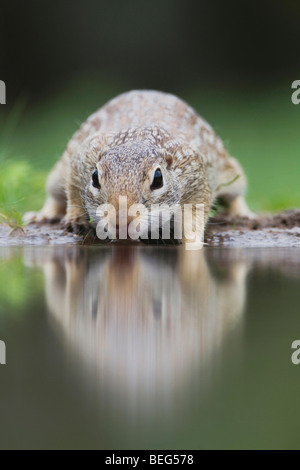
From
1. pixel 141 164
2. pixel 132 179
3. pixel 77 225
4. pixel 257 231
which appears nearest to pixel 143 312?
pixel 132 179

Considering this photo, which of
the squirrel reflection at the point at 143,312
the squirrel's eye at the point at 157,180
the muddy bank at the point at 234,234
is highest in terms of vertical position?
the squirrel's eye at the point at 157,180

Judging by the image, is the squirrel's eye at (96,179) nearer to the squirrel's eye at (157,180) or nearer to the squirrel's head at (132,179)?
the squirrel's head at (132,179)

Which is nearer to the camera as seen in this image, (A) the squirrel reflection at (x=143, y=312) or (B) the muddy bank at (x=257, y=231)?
(A) the squirrel reflection at (x=143, y=312)

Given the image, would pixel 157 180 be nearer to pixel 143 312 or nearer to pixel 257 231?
pixel 257 231

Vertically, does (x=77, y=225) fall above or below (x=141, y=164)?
below

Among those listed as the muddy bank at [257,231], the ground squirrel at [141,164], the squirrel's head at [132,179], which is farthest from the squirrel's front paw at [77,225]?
the muddy bank at [257,231]

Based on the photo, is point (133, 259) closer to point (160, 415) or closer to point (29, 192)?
point (160, 415)

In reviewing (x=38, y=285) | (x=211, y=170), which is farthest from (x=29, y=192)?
(x=38, y=285)
